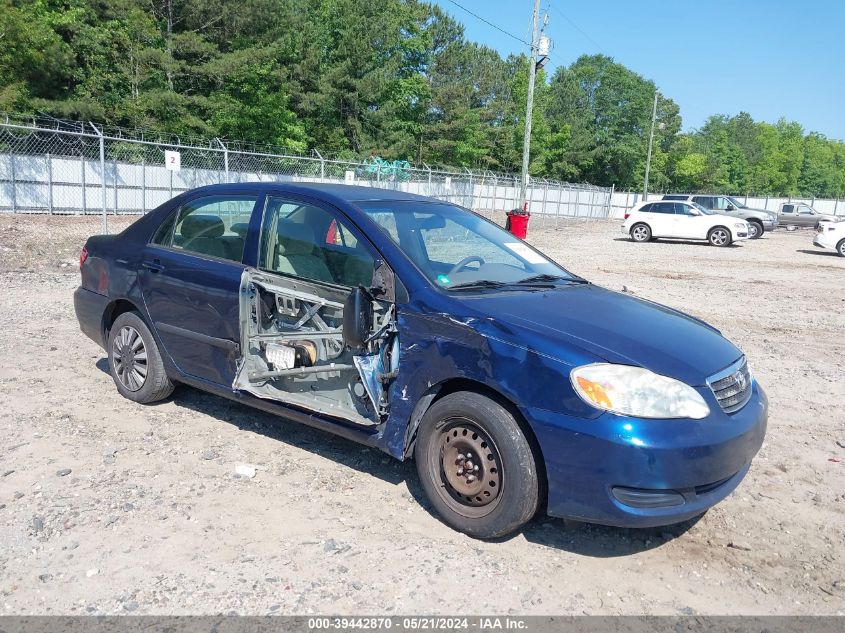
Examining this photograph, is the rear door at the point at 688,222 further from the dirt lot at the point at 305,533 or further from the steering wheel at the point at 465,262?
the steering wheel at the point at 465,262

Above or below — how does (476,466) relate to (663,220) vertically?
below

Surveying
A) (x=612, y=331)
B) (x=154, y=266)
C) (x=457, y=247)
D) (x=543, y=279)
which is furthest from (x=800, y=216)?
(x=154, y=266)

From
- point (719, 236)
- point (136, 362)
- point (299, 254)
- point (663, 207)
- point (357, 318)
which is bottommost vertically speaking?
point (136, 362)

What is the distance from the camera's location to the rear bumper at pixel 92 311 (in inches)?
211

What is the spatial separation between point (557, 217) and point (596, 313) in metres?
38.8

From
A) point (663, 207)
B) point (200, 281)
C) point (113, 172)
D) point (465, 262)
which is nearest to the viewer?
point (465, 262)

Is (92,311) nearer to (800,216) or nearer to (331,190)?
(331,190)

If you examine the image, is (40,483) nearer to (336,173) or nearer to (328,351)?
(328,351)

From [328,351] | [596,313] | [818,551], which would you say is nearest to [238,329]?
[328,351]

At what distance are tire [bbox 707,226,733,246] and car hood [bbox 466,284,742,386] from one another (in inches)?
883

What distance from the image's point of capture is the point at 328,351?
13.7 ft

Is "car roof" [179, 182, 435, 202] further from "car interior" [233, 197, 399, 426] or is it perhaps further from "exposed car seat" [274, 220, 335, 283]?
"exposed car seat" [274, 220, 335, 283]

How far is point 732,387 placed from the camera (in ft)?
11.5

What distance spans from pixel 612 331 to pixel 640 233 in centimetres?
2417
